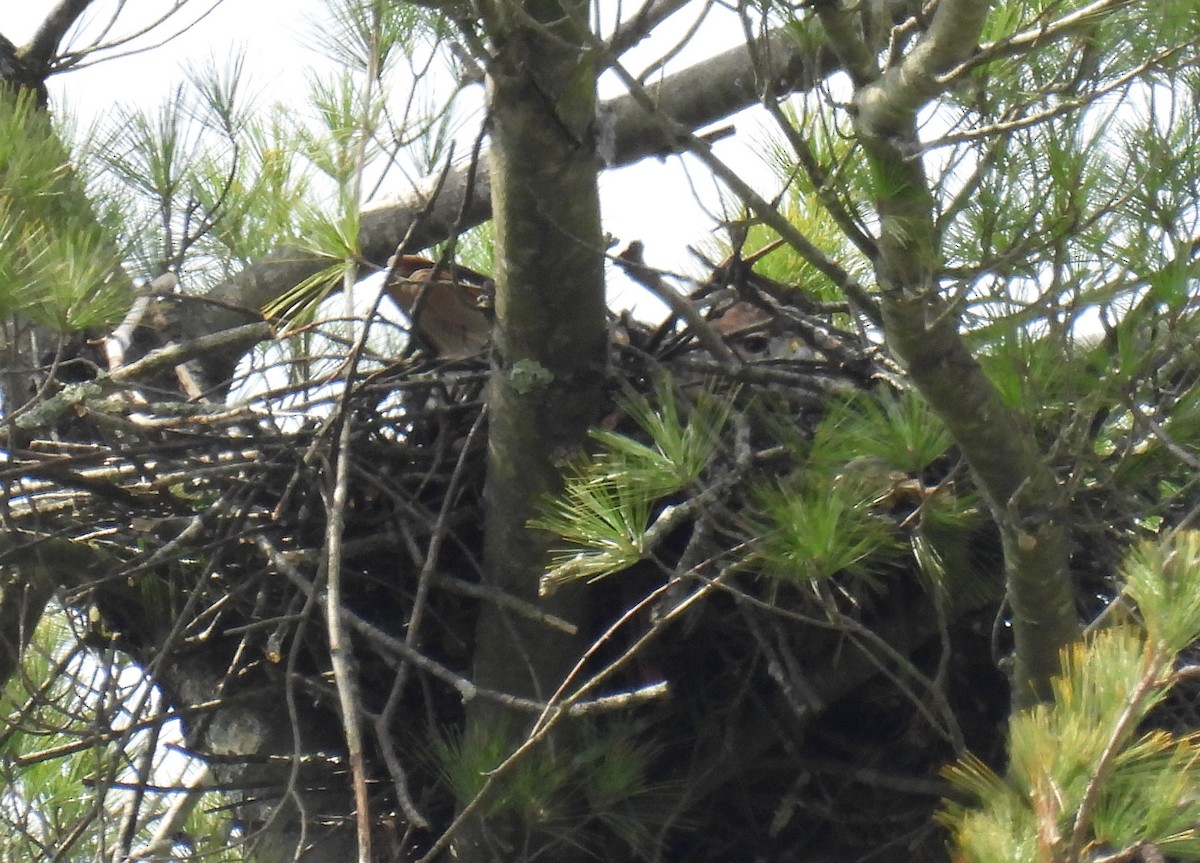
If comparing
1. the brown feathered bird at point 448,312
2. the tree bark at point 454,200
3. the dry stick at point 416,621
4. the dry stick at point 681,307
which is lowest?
the dry stick at point 416,621

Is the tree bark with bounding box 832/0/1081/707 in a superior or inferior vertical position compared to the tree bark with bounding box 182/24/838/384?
inferior

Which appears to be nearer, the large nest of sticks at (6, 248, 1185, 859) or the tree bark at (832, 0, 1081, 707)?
the tree bark at (832, 0, 1081, 707)

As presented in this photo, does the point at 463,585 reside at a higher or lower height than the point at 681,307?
lower

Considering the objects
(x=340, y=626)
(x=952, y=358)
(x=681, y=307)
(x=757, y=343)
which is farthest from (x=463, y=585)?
(x=952, y=358)

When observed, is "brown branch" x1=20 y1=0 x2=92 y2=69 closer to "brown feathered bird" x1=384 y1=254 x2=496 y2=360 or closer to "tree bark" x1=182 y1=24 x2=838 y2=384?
"tree bark" x1=182 y1=24 x2=838 y2=384

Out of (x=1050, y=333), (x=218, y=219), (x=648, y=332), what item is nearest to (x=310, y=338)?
(x=218, y=219)

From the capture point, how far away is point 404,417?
75.5 inches

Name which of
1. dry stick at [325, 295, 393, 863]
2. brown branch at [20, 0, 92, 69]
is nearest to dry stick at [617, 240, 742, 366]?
dry stick at [325, 295, 393, 863]

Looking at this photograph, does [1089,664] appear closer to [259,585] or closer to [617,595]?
[617,595]

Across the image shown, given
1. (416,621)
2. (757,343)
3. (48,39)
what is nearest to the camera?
(416,621)

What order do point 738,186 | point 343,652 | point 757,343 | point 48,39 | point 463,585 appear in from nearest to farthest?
point 738,186 → point 343,652 → point 463,585 → point 757,343 → point 48,39

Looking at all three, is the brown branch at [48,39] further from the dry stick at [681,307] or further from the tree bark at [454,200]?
the dry stick at [681,307]

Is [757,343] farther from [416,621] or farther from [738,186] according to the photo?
[738,186]

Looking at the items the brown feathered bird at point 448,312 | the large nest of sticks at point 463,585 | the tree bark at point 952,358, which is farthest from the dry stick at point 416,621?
the tree bark at point 952,358
